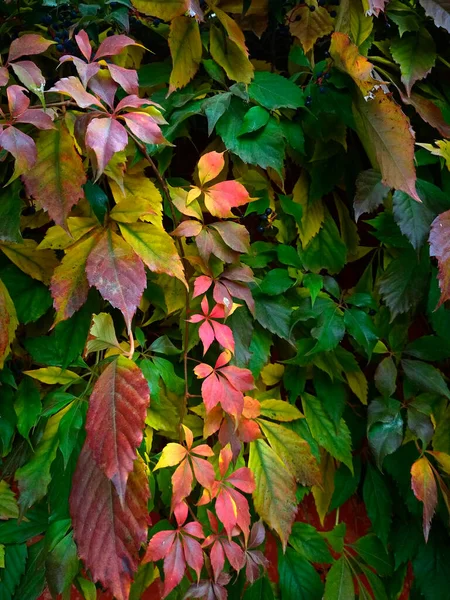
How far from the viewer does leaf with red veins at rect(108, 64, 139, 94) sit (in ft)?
2.07

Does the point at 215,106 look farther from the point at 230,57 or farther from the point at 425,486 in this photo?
the point at 425,486

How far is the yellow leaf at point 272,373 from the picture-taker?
34.5 inches

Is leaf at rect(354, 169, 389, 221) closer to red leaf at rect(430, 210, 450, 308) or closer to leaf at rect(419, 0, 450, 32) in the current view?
red leaf at rect(430, 210, 450, 308)

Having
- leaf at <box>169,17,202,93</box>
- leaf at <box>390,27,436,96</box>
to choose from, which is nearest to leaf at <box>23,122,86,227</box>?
leaf at <box>169,17,202,93</box>

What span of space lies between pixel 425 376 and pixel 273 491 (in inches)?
12.0

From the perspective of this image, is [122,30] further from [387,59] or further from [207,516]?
[207,516]

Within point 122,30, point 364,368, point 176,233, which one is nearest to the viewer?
point 176,233

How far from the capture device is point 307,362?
0.85 metres

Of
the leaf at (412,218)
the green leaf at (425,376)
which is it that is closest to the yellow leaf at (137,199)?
the leaf at (412,218)

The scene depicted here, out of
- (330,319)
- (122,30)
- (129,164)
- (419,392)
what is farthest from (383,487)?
(122,30)

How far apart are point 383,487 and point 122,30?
83 centimetres

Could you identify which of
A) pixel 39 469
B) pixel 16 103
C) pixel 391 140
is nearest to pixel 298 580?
pixel 39 469

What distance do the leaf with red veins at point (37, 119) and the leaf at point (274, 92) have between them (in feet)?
1.07

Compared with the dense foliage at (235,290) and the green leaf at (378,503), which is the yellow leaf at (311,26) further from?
the green leaf at (378,503)
